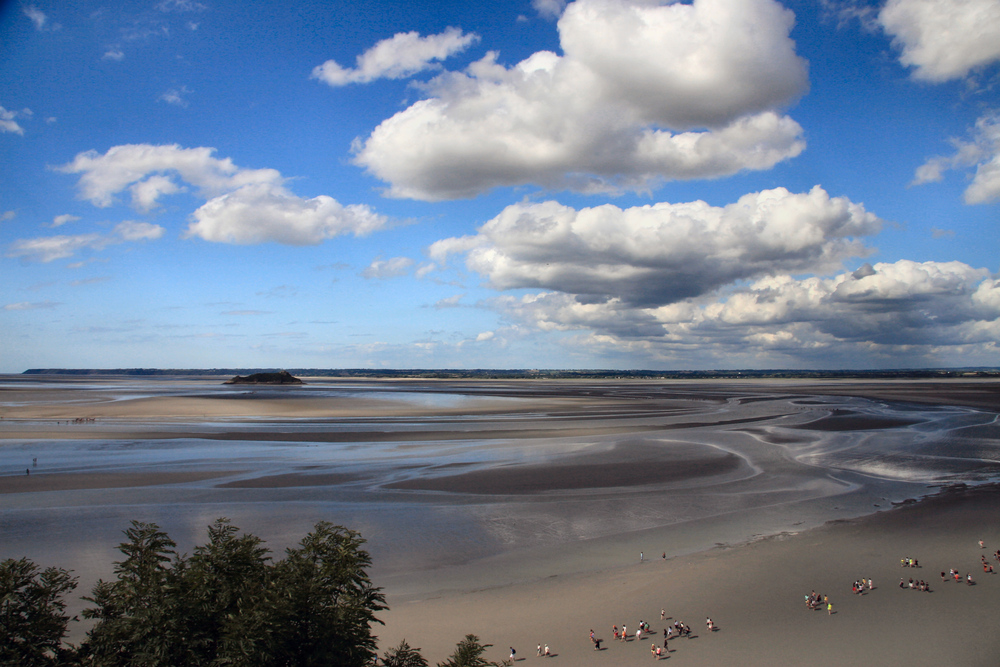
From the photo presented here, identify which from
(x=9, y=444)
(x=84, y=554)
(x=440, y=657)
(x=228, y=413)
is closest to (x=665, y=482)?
(x=440, y=657)

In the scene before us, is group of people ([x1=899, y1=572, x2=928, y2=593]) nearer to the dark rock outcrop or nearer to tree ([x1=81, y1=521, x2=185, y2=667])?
tree ([x1=81, y1=521, x2=185, y2=667])

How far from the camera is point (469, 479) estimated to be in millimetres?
29938

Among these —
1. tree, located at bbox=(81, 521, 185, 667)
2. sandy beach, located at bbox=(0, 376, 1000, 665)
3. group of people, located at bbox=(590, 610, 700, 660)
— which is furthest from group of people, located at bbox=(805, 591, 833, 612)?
tree, located at bbox=(81, 521, 185, 667)

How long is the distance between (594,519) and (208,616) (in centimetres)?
1832

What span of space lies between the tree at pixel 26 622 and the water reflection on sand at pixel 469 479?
11.8 metres

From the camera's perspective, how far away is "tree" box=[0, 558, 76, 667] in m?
6.55

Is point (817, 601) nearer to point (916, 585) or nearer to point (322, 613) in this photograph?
point (916, 585)

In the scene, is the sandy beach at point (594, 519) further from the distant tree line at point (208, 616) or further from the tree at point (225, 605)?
the tree at point (225, 605)

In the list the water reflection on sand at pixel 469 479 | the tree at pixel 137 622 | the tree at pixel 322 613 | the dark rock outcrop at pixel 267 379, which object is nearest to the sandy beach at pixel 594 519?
the water reflection on sand at pixel 469 479

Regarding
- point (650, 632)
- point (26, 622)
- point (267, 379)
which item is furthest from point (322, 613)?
point (267, 379)

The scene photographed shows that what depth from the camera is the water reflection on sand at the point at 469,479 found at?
2088cm

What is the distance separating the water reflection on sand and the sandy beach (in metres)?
0.17

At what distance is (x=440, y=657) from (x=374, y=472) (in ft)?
66.1

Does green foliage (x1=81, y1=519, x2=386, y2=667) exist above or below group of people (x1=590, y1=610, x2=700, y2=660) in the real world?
above
